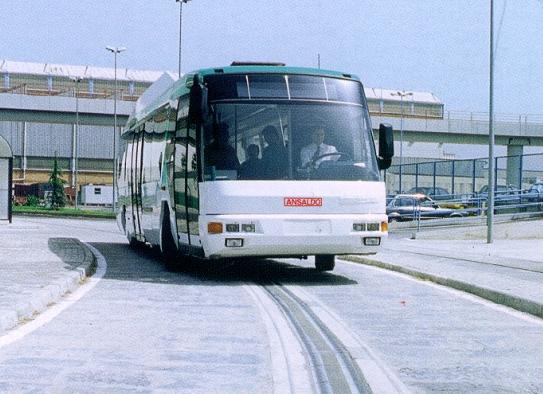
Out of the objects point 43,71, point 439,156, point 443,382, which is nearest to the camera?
point 443,382

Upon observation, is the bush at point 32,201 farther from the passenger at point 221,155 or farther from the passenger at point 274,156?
the passenger at point 274,156

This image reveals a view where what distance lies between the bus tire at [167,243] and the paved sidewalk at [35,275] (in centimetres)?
117

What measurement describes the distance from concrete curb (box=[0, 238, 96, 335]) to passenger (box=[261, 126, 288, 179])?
292 cm

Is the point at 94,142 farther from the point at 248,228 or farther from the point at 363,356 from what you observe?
the point at 363,356

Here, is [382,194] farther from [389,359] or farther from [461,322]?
[389,359]

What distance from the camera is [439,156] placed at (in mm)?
98000

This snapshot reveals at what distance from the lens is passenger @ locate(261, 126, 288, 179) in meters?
13.2

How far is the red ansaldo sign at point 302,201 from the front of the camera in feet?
42.8

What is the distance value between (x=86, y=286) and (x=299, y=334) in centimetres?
498

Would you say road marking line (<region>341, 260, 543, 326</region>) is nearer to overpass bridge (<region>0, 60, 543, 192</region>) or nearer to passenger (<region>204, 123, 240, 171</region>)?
passenger (<region>204, 123, 240, 171</region>)

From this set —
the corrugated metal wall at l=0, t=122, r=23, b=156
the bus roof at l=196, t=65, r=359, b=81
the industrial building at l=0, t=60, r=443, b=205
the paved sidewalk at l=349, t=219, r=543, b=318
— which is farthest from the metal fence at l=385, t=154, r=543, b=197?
the corrugated metal wall at l=0, t=122, r=23, b=156

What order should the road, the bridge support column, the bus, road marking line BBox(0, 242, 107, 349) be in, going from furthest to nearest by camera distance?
the bridge support column → the bus → road marking line BBox(0, 242, 107, 349) → the road

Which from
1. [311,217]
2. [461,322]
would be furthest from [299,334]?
[311,217]

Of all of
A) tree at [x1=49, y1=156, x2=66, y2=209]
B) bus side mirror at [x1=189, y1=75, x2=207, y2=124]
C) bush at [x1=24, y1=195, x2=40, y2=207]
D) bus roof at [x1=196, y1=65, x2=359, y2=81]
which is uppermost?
bus roof at [x1=196, y1=65, x2=359, y2=81]
